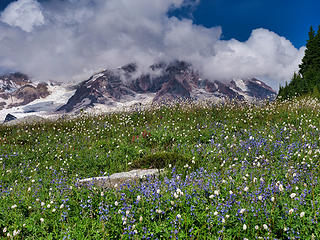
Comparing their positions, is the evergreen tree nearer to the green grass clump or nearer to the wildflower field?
the wildflower field

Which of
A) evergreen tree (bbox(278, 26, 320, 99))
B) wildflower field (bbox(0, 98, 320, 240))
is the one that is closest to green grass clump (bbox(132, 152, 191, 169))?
wildflower field (bbox(0, 98, 320, 240))

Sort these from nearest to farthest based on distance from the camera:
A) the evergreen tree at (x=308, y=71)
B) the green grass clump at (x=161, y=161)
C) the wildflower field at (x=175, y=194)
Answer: the wildflower field at (x=175, y=194) < the green grass clump at (x=161, y=161) < the evergreen tree at (x=308, y=71)

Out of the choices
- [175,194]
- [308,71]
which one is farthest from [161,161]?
[308,71]

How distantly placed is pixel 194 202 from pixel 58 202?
9.38 feet

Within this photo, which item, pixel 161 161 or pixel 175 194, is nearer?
pixel 175 194

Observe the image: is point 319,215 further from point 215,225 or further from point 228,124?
point 228,124

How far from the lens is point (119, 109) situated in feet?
52.9

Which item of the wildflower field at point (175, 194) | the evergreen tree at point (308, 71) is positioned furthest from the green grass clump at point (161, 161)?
the evergreen tree at point (308, 71)

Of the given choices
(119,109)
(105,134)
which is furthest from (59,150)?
(119,109)

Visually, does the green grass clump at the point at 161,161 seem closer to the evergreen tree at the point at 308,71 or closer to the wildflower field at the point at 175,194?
the wildflower field at the point at 175,194

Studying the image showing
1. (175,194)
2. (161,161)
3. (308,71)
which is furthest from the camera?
(308,71)

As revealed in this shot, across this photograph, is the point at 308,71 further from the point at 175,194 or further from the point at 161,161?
the point at 175,194

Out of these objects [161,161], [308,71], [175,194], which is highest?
[308,71]

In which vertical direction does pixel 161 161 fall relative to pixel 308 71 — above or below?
below
